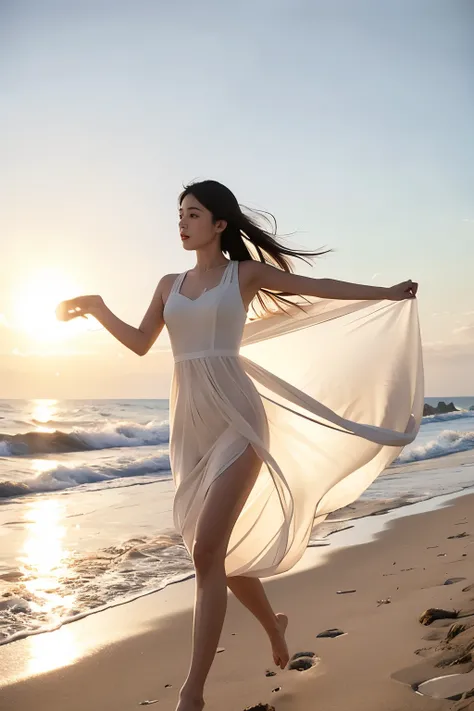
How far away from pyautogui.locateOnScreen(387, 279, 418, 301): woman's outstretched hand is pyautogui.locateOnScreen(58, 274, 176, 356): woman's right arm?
95 cm

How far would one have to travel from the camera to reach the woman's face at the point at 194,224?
359 centimetres

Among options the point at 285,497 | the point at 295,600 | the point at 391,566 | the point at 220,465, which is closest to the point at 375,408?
the point at 285,497

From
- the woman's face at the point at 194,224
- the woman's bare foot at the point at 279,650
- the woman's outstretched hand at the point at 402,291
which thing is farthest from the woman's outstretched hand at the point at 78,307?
the woman's bare foot at the point at 279,650

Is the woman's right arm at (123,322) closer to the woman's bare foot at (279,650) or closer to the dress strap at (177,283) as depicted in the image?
the dress strap at (177,283)

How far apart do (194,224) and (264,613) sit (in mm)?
1647

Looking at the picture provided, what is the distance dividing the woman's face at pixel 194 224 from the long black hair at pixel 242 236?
0.03 m

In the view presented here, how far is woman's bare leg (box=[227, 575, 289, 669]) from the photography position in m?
3.42

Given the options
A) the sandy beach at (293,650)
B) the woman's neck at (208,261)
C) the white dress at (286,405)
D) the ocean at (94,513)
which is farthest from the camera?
the ocean at (94,513)

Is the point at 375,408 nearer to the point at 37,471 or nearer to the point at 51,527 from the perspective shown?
the point at 51,527

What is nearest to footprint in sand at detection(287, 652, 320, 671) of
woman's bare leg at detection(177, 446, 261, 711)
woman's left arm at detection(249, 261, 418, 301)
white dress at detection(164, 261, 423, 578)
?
white dress at detection(164, 261, 423, 578)

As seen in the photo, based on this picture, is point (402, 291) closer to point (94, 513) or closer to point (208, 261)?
point (208, 261)

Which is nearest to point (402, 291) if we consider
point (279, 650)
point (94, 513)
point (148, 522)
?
point (279, 650)

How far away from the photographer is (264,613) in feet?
11.4

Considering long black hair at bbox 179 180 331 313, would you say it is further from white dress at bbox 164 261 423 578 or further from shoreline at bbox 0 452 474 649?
shoreline at bbox 0 452 474 649
